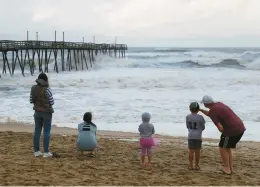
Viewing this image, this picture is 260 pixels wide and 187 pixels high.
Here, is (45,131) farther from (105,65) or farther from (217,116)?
(105,65)

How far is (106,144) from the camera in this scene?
8.79m

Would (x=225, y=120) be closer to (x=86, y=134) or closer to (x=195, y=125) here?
(x=195, y=125)

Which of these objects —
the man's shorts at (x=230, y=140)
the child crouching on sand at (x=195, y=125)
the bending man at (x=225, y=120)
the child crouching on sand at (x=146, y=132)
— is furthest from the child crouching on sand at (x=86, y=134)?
the man's shorts at (x=230, y=140)

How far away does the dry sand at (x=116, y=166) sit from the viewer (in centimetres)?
551

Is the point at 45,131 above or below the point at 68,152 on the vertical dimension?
above

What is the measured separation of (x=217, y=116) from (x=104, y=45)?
5226 cm

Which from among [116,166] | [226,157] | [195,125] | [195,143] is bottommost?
[116,166]

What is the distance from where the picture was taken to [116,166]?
6527 mm

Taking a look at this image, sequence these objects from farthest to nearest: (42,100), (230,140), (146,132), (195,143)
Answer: (42,100)
(146,132)
(195,143)
(230,140)

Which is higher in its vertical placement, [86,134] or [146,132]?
[146,132]

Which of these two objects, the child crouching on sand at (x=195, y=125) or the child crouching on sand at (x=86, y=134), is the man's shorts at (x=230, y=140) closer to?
the child crouching on sand at (x=195, y=125)

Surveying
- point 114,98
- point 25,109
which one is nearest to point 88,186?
point 25,109

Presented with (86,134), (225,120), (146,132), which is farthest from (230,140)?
(86,134)

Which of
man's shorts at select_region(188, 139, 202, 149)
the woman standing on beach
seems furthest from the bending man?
the woman standing on beach
